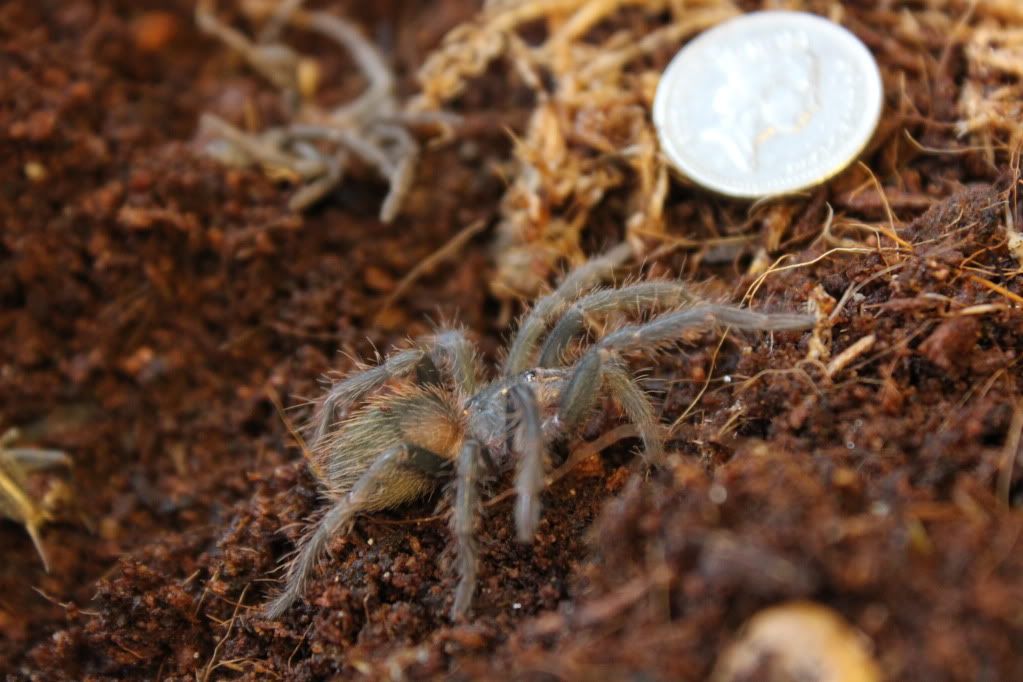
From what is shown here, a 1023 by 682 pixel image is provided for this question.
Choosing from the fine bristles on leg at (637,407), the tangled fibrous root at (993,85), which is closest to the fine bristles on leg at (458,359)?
the fine bristles on leg at (637,407)

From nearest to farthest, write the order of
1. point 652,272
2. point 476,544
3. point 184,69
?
point 476,544 < point 652,272 < point 184,69

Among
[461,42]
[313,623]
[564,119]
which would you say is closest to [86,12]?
[461,42]

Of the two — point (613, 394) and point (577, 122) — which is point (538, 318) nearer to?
point (613, 394)

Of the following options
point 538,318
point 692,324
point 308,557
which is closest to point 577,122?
point 538,318

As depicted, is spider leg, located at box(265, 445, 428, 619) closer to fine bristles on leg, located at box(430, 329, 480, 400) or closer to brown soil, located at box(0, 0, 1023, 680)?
brown soil, located at box(0, 0, 1023, 680)

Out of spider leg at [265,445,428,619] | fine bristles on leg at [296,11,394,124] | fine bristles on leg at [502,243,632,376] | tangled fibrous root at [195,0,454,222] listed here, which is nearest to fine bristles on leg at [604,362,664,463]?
fine bristles on leg at [502,243,632,376]

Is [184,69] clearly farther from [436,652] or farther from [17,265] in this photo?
[436,652]
